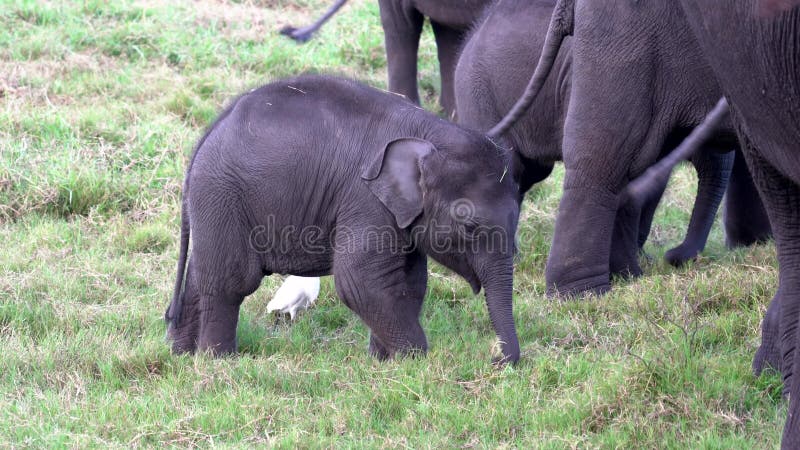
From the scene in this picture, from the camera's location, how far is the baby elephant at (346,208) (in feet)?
14.5

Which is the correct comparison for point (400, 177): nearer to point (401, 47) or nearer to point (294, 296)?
point (294, 296)

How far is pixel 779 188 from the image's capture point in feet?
11.8

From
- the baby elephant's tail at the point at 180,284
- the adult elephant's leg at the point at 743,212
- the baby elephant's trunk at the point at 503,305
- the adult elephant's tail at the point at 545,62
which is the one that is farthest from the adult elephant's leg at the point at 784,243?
the baby elephant's tail at the point at 180,284

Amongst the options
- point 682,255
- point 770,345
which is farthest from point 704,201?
point 770,345

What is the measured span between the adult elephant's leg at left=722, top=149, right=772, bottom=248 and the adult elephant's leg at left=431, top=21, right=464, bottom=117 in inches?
76.2

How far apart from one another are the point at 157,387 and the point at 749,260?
2754mm

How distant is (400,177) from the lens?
448 centimetres

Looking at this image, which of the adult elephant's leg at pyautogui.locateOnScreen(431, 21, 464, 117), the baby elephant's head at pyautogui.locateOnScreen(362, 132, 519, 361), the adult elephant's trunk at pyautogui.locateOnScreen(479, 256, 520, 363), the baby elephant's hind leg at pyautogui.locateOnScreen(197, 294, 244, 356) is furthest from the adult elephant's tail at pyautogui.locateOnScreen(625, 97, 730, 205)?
the adult elephant's leg at pyautogui.locateOnScreen(431, 21, 464, 117)

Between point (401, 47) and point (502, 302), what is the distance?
3.41 meters

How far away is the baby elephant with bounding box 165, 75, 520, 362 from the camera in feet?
14.5

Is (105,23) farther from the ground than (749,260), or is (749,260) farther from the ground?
(105,23)

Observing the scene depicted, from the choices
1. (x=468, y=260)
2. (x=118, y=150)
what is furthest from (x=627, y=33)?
(x=118, y=150)

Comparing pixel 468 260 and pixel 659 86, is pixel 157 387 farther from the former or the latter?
pixel 659 86

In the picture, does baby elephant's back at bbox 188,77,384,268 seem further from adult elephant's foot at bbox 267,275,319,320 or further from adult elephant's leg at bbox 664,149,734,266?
adult elephant's leg at bbox 664,149,734,266
